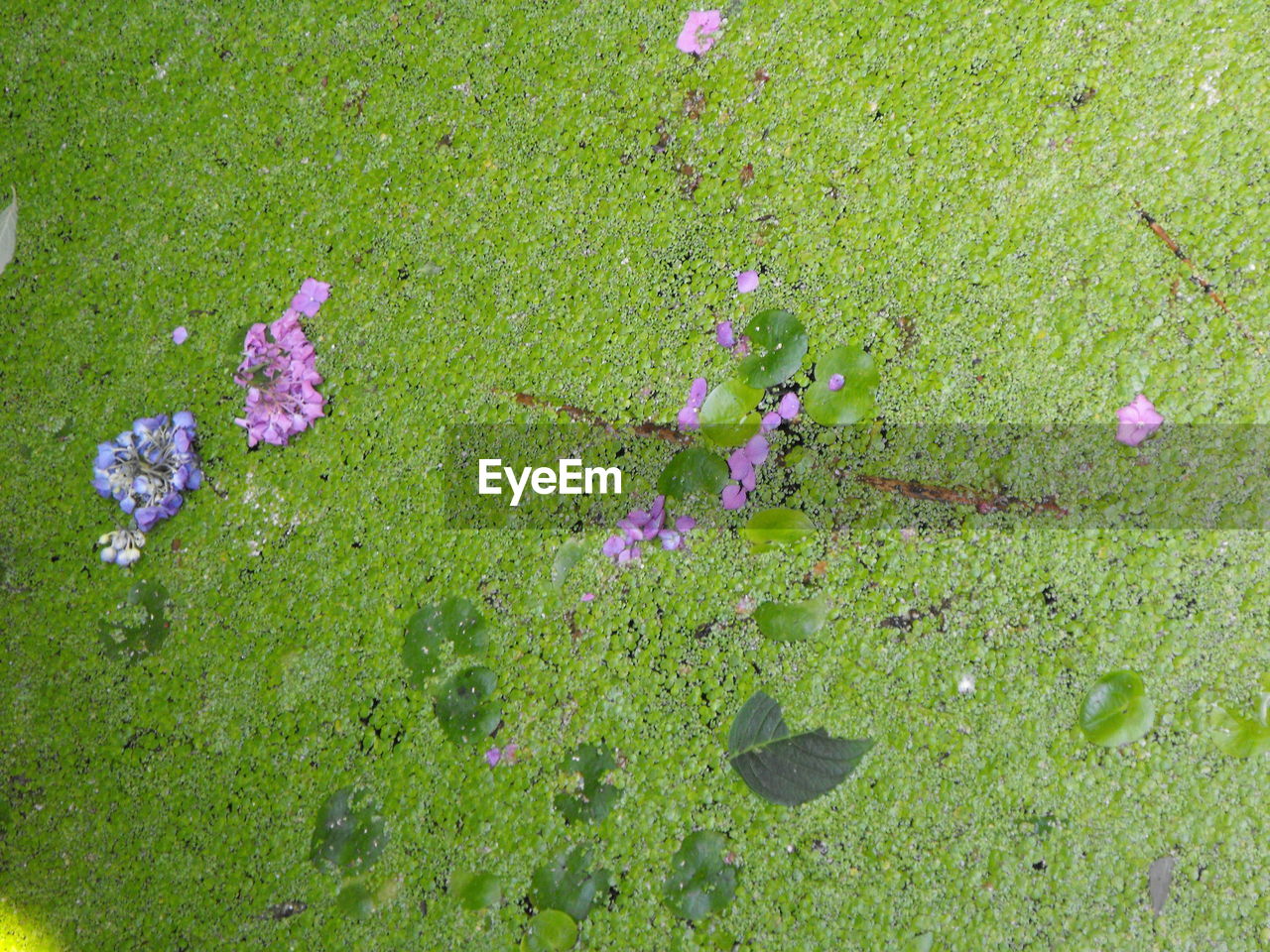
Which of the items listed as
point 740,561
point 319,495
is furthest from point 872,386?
point 319,495

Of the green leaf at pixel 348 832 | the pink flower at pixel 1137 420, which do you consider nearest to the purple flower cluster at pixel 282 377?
the green leaf at pixel 348 832

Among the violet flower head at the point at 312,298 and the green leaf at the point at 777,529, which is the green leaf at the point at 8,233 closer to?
the violet flower head at the point at 312,298

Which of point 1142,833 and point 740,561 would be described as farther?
point 740,561

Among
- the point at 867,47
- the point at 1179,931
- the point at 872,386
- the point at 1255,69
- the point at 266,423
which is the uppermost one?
the point at 867,47

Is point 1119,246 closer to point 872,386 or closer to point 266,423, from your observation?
point 872,386

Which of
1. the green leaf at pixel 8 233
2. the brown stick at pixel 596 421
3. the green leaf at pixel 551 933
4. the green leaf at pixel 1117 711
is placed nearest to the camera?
the green leaf at pixel 1117 711

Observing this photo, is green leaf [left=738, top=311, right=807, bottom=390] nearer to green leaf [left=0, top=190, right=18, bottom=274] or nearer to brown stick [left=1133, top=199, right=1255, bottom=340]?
brown stick [left=1133, top=199, right=1255, bottom=340]

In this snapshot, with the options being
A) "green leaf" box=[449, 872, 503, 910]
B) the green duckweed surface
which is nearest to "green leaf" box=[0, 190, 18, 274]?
the green duckweed surface
